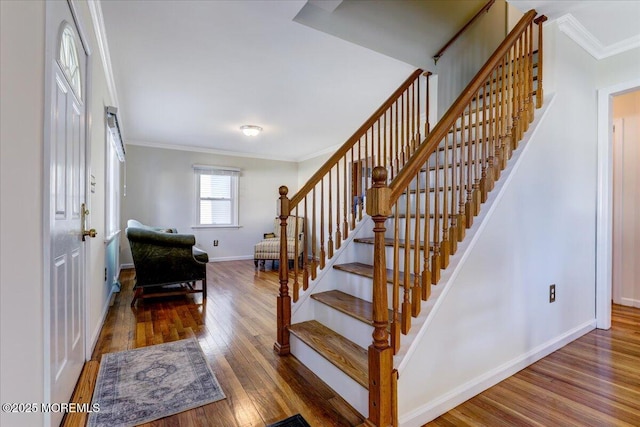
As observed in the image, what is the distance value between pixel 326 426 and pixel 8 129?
1676 millimetres

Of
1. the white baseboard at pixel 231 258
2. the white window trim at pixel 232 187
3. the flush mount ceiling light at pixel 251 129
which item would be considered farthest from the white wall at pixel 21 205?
the white baseboard at pixel 231 258

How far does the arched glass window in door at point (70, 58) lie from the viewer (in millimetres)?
1438

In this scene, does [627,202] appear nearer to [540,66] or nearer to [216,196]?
[540,66]

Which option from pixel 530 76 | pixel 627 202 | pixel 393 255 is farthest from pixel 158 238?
pixel 627 202

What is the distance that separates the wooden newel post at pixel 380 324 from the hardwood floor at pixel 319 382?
229 mm

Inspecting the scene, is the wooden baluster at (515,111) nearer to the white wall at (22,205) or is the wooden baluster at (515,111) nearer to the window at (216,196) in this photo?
the white wall at (22,205)

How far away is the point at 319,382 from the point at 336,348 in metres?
0.23

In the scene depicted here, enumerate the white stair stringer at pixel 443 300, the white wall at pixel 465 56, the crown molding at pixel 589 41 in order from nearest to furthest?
the white stair stringer at pixel 443 300, the crown molding at pixel 589 41, the white wall at pixel 465 56

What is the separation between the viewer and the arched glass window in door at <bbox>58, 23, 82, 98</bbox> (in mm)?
1438

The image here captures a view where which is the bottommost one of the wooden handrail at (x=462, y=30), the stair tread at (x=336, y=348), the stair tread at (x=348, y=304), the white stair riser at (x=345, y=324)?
the stair tread at (x=336, y=348)

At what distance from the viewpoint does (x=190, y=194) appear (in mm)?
6004

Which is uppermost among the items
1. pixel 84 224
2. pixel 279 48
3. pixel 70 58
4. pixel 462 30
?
pixel 462 30

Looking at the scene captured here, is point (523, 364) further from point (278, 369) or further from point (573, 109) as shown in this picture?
point (573, 109)

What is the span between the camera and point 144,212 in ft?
18.3
